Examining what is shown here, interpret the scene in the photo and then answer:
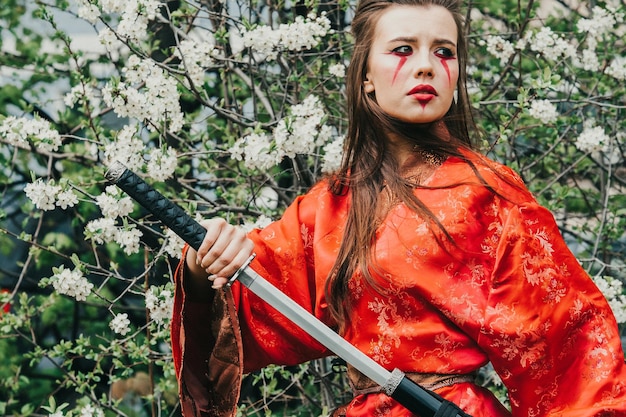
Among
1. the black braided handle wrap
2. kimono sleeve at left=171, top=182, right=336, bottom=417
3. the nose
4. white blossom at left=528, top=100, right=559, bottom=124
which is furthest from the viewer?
white blossom at left=528, top=100, right=559, bottom=124

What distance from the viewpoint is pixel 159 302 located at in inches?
107

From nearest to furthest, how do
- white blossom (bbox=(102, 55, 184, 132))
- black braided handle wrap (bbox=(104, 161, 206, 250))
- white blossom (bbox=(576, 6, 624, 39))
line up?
black braided handle wrap (bbox=(104, 161, 206, 250)), white blossom (bbox=(102, 55, 184, 132)), white blossom (bbox=(576, 6, 624, 39))

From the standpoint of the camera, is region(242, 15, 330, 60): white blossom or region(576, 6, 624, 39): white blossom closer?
region(242, 15, 330, 60): white blossom

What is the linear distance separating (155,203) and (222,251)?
18 centimetres

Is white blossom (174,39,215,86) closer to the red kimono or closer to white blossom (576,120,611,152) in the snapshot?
the red kimono

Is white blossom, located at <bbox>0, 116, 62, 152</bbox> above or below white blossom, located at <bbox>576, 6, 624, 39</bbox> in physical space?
below

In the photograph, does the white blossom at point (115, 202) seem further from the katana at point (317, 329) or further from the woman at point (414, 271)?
the katana at point (317, 329)

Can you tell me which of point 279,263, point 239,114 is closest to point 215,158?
point 239,114

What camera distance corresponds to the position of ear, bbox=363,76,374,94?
221 centimetres

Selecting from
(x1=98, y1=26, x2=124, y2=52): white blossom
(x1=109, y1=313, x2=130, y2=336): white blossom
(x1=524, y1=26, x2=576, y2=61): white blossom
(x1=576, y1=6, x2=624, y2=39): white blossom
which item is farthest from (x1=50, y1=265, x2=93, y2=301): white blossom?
(x1=576, y1=6, x2=624, y2=39): white blossom

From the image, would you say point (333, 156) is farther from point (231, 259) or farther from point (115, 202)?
point (231, 259)

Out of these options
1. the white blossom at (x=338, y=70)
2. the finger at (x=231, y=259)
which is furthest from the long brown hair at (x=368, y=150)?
Result: the white blossom at (x=338, y=70)

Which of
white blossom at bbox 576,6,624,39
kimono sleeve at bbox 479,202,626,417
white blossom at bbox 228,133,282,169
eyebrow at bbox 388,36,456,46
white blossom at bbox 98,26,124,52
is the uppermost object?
white blossom at bbox 576,6,624,39

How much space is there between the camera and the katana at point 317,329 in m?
1.84
